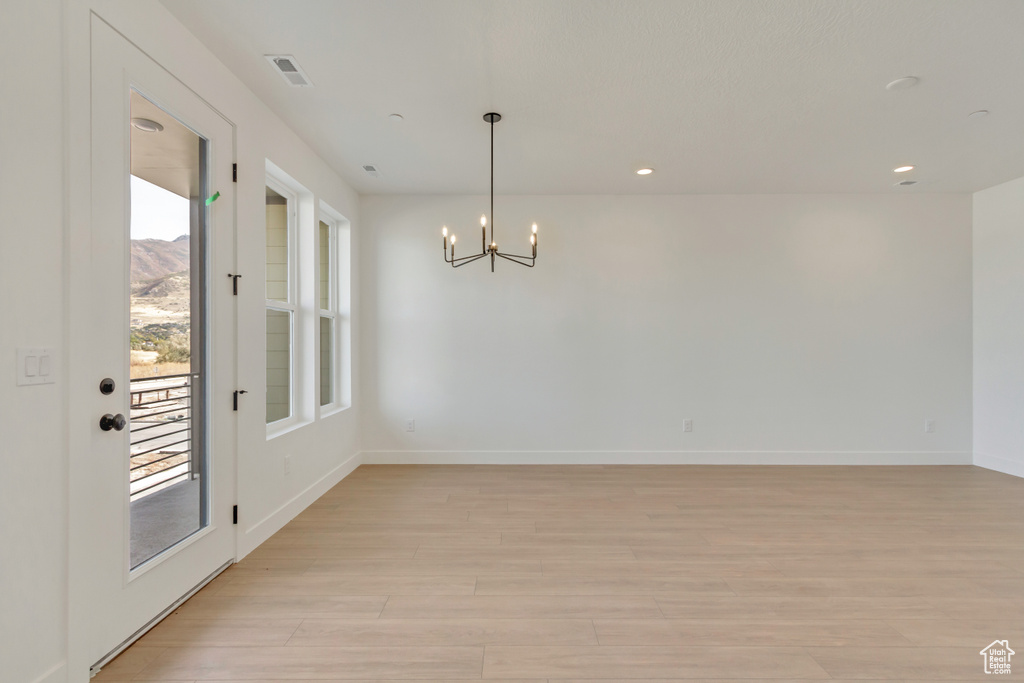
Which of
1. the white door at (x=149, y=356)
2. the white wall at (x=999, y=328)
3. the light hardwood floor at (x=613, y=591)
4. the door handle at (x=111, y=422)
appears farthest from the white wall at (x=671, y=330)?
the door handle at (x=111, y=422)

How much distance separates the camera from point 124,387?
1.91 metres

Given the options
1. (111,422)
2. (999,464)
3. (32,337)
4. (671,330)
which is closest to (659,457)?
(671,330)

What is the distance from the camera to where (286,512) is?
3.29 meters

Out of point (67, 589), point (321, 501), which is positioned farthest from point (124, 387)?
point (321, 501)

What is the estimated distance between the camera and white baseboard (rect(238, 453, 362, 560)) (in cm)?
282

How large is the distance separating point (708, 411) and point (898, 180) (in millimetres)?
2701

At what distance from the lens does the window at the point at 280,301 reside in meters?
3.37

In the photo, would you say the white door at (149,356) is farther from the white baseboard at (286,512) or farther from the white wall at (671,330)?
the white wall at (671,330)

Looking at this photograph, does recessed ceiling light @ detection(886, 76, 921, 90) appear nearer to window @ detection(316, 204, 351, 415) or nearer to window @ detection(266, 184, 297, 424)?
window @ detection(266, 184, 297, 424)

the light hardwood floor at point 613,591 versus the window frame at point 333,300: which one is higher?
the window frame at point 333,300

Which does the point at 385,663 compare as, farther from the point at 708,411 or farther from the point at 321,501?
the point at 708,411

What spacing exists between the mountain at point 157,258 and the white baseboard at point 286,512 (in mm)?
1524

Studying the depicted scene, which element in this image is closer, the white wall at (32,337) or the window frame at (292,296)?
the white wall at (32,337)

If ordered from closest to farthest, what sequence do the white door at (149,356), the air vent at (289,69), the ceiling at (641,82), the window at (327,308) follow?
the white door at (149,356) → the ceiling at (641,82) → the air vent at (289,69) → the window at (327,308)
